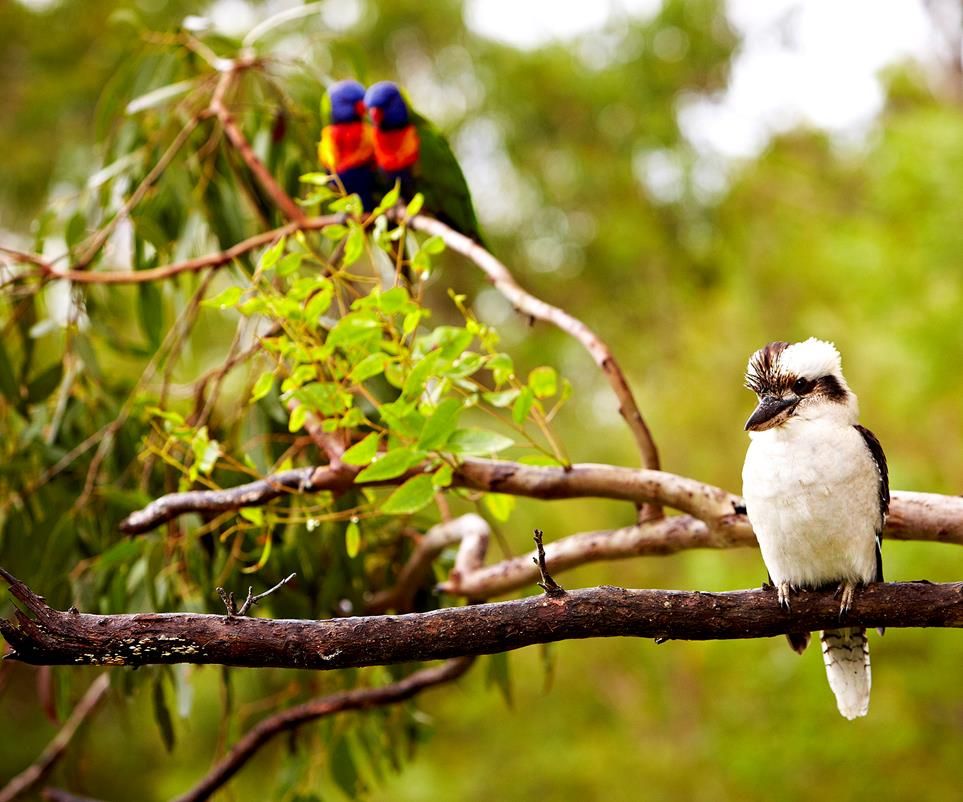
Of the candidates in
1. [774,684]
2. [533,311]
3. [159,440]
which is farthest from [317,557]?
[774,684]

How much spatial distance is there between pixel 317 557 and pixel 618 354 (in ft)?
13.3

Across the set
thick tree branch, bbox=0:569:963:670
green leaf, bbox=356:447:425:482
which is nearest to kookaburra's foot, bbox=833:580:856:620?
thick tree branch, bbox=0:569:963:670

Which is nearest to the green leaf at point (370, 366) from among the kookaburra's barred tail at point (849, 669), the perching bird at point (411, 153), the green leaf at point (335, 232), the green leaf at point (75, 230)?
the green leaf at point (335, 232)

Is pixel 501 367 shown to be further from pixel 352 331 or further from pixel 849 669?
pixel 849 669

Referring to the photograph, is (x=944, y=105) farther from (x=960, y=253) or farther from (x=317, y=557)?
(x=317, y=557)

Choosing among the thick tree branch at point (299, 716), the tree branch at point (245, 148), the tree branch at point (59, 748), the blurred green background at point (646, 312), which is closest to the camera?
the thick tree branch at point (299, 716)

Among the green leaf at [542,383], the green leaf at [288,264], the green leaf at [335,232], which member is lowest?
the green leaf at [542,383]

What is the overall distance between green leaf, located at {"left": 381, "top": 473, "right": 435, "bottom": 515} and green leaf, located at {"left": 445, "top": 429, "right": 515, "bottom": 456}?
0.06 metres

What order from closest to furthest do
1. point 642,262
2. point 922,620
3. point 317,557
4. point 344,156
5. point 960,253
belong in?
1. point 922,620
2. point 317,557
3. point 344,156
4. point 960,253
5. point 642,262

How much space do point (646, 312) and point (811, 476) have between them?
464cm

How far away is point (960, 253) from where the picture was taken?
378 centimetres

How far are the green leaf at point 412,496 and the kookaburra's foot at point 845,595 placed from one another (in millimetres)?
573

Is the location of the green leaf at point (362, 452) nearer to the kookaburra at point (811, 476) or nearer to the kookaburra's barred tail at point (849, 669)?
the kookaburra at point (811, 476)

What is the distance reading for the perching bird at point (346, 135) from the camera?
8.23 feet
